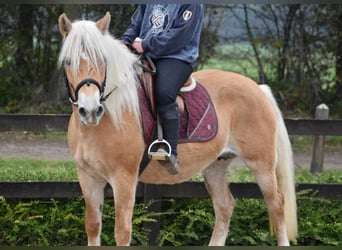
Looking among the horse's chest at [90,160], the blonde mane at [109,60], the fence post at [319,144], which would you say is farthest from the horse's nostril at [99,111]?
the fence post at [319,144]

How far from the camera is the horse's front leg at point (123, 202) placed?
481cm

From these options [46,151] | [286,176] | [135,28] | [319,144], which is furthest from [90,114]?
[46,151]

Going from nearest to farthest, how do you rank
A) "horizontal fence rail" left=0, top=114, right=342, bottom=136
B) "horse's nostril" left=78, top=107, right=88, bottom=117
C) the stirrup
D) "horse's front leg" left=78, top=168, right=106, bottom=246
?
"horse's nostril" left=78, top=107, right=88, bottom=117, the stirrup, "horse's front leg" left=78, top=168, right=106, bottom=246, "horizontal fence rail" left=0, top=114, right=342, bottom=136

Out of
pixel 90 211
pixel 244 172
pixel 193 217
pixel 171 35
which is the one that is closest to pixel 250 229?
pixel 193 217

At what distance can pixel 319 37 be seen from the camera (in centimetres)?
1182

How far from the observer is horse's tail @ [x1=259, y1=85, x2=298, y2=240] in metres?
5.88

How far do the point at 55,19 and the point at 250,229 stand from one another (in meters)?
6.28

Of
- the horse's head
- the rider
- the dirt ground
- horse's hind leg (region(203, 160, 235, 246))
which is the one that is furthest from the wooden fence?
the dirt ground

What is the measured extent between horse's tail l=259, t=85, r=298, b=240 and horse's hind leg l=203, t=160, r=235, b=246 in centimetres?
45

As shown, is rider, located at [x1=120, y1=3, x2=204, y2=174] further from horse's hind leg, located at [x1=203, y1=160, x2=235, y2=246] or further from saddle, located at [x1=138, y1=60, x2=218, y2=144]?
horse's hind leg, located at [x1=203, y1=160, x2=235, y2=246]

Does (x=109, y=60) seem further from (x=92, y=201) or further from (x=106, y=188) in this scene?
(x=106, y=188)

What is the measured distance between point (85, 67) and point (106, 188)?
6.16 feet

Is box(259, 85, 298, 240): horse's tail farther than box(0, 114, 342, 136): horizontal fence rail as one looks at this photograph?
No

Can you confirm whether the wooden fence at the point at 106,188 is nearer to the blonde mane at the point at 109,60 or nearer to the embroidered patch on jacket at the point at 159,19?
the blonde mane at the point at 109,60
